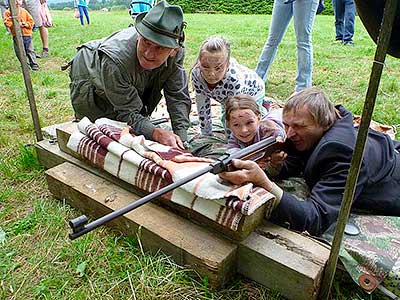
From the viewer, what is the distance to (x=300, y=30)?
12.1 ft

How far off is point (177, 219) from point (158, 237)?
13cm

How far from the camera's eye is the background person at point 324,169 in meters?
1.64

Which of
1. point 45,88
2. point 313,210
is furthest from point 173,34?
point 45,88

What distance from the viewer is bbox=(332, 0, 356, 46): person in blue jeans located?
25.3ft

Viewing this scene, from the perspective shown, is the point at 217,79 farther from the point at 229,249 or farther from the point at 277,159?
the point at 229,249

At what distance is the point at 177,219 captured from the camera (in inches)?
70.2

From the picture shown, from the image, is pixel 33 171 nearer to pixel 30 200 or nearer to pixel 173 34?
pixel 30 200

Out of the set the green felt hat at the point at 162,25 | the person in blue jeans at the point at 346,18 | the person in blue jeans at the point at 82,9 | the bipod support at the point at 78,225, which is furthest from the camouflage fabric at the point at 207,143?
the person in blue jeans at the point at 82,9

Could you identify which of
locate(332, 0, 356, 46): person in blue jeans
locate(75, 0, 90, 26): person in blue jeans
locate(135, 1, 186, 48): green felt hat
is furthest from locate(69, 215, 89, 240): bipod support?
locate(75, 0, 90, 26): person in blue jeans

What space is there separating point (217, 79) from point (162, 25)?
28.8 inches

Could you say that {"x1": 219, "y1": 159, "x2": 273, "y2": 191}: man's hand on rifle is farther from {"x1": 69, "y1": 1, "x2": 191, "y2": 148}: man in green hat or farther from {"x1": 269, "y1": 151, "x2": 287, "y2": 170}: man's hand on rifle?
{"x1": 69, "y1": 1, "x2": 191, "y2": 148}: man in green hat

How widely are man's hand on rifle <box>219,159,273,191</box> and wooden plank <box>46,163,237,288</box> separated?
25cm

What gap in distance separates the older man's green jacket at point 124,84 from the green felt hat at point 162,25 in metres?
0.24

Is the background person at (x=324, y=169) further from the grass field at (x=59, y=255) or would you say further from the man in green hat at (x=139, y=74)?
the man in green hat at (x=139, y=74)
